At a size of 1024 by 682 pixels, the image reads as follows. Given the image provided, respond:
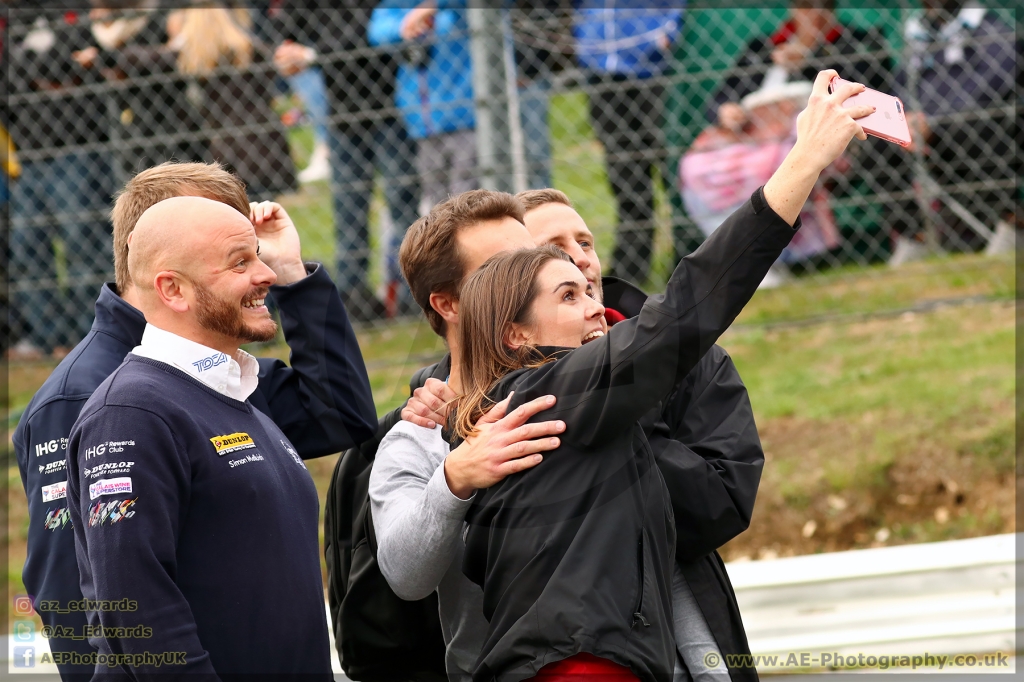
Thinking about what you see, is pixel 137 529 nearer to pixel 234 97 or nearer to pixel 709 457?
pixel 709 457

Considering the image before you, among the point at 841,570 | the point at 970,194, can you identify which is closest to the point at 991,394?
the point at 970,194

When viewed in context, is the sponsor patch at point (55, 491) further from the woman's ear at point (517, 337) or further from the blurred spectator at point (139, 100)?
the blurred spectator at point (139, 100)

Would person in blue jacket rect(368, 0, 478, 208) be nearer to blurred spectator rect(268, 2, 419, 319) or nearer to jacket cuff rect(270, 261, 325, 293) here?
blurred spectator rect(268, 2, 419, 319)

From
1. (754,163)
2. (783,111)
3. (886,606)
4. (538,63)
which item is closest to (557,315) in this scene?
(886,606)

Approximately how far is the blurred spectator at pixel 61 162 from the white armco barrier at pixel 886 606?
376 cm

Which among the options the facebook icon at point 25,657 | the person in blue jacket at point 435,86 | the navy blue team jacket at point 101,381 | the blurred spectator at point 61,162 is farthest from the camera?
the blurred spectator at point 61,162

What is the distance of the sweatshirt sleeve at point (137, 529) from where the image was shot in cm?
180

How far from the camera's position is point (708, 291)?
1787 millimetres

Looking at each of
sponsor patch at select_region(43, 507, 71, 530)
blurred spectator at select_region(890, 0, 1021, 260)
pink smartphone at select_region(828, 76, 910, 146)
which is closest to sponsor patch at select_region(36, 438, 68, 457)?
sponsor patch at select_region(43, 507, 71, 530)

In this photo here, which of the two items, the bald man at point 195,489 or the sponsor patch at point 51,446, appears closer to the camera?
the bald man at point 195,489

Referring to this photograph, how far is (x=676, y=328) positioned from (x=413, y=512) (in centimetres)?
64

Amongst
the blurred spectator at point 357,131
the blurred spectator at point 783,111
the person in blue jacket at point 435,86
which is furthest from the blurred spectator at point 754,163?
A: the blurred spectator at point 357,131

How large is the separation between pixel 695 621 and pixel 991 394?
3.19m

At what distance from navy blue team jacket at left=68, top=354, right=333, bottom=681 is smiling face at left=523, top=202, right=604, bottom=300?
871mm
